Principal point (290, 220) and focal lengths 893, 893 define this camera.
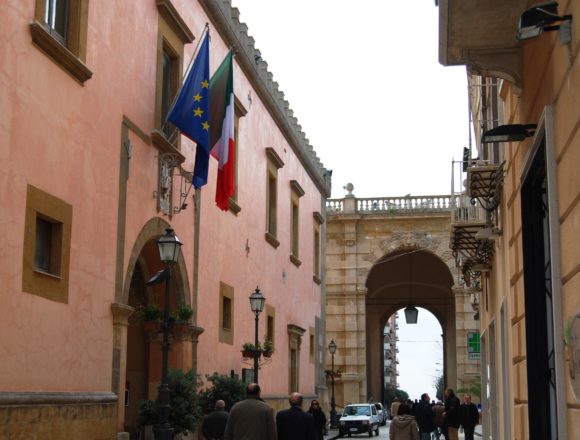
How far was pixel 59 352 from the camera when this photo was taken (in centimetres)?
1189

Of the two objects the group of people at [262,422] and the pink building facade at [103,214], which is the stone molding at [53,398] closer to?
the pink building facade at [103,214]

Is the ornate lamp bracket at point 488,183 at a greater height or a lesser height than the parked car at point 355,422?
greater

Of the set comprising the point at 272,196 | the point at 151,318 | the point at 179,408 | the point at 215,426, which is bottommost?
the point at 215,426

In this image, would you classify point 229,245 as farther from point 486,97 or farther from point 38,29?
point 38,29

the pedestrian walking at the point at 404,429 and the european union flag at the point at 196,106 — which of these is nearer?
the pedestrian walking at the point at 404,429

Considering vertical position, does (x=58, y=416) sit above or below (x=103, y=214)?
below

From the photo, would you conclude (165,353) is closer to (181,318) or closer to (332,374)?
(181,318)

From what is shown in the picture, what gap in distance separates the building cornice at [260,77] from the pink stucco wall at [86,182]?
0.54 metres

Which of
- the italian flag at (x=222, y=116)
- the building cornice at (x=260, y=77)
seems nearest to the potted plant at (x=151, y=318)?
the italian flag at (x=222, y=116)

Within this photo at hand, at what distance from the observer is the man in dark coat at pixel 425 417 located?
21.8 m

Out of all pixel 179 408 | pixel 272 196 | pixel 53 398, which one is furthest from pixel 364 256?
pixel 53 398

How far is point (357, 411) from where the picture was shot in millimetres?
36500

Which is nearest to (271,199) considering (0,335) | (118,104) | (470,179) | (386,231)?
(118,104)

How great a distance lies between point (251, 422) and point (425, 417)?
43.7 ft
